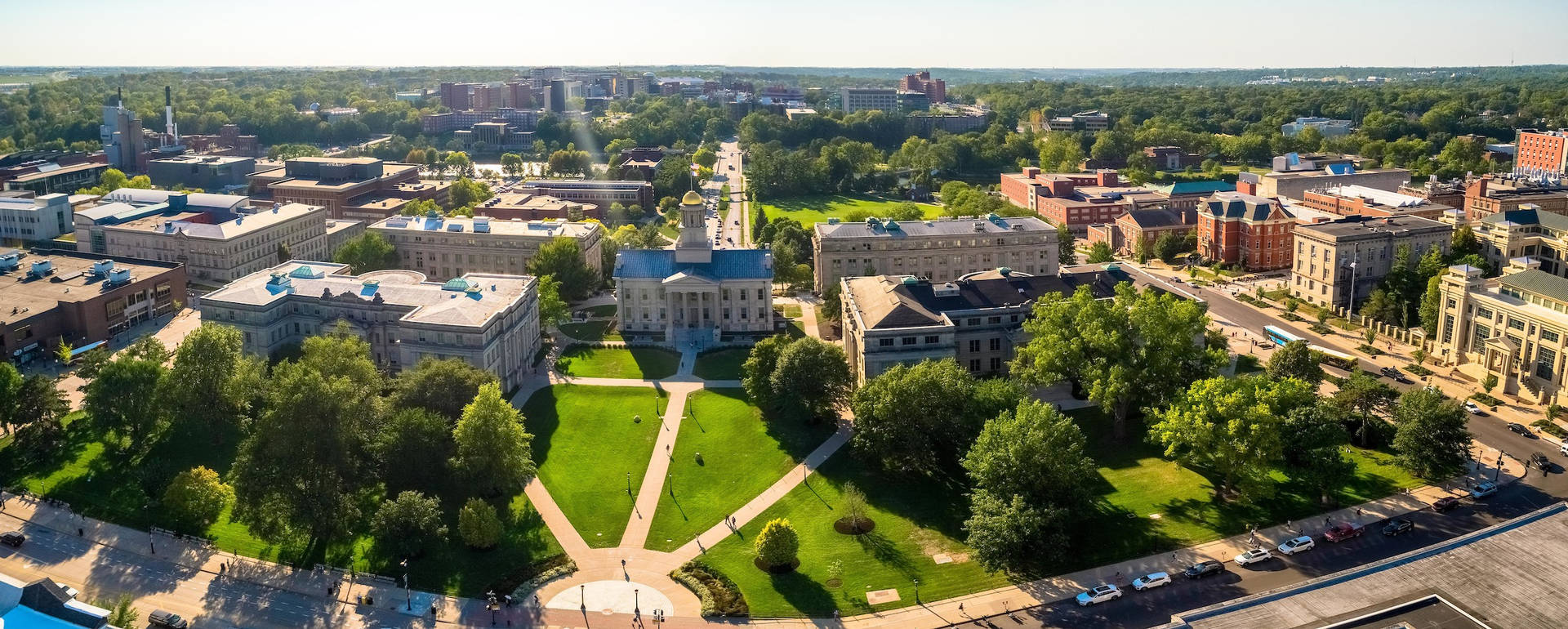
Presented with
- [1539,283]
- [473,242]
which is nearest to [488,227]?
[473,242]

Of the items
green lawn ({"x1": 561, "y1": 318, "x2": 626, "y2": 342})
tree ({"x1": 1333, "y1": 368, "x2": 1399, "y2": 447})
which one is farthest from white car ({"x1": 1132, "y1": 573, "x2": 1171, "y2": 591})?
green lawn ({"x1": 561, "y1": 318, "x2": 626, "y2": 342})

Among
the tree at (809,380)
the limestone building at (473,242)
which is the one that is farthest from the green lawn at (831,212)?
the tree at (809,380)

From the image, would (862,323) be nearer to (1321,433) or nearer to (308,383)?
(1321,433)

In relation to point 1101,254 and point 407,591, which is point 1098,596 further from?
point 1101,254

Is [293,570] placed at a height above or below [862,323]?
below

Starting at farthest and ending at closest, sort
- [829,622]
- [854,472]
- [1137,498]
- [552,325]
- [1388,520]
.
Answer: [552,325], [854,472], [1137,498], [1388,520], [829,622]

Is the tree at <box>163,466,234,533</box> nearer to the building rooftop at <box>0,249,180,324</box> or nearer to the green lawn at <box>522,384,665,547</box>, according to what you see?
the green lawn at <box>522,384,665,547</box>

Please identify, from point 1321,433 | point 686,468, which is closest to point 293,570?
point 686,468
